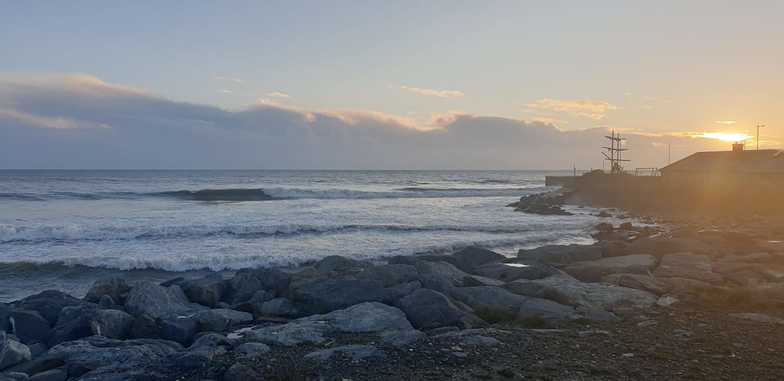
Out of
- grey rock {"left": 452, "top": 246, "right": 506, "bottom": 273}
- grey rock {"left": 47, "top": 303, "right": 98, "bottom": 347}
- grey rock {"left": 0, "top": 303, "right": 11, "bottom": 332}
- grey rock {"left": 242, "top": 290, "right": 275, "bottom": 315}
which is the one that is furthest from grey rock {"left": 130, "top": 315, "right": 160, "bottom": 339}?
grey rock {"left": 452, "top": 246, "right": 506, "bottom": 273}

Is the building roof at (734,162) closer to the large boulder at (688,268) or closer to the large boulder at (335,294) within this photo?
the large boulder at (688,268)

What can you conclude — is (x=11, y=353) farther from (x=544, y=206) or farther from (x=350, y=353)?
(x=544, y=206)

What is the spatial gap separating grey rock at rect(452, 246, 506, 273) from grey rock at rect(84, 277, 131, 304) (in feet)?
24.2

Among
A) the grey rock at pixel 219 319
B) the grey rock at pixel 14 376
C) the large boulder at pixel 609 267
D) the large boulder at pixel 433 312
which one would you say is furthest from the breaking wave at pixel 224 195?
the grey rock at pixel 14 376

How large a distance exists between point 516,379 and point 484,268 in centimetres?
774

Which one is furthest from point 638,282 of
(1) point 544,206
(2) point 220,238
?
(1) point 544,206

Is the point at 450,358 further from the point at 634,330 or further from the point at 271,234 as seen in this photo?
the point at 271,234

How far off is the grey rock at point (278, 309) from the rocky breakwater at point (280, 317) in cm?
2

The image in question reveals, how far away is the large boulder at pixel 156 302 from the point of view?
366 inches

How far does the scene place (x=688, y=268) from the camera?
11680 millimetres

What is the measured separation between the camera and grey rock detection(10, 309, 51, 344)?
28.0ft

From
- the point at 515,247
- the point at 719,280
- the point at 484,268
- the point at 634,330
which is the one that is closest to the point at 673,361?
the point at 634,330

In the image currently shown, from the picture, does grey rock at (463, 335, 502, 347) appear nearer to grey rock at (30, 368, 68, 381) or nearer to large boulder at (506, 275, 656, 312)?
large boulder at (506, 275, 656, 312)

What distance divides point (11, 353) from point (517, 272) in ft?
28.3
